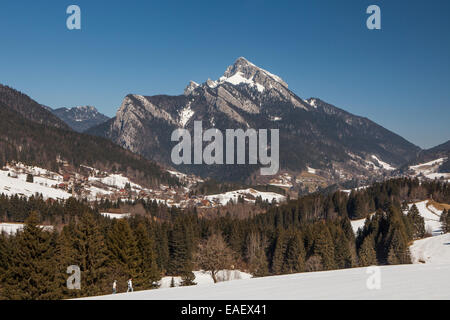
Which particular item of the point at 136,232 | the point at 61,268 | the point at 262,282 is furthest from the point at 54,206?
the point at 262,282

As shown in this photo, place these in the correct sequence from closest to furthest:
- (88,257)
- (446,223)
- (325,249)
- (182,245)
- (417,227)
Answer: (88,257) < (325,249) < (182,245) < (417,227) < (446,223)

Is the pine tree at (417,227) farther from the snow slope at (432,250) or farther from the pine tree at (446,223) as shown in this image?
the snow slope at (432,250)

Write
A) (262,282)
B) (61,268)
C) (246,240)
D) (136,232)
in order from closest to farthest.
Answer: (262,282)
(61,268)
(136,232)
(246,240)

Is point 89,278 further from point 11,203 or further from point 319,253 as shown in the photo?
point 11,203

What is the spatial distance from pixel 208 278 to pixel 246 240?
28936 mm

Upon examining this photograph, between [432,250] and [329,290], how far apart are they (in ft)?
333

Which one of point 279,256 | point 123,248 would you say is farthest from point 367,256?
point 123,248

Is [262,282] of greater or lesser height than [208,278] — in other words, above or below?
above

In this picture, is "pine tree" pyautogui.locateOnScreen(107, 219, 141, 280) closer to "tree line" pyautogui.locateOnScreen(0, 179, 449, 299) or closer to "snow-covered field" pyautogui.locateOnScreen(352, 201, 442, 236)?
"tree line" pyautogui.locateOnScreen(0, 179, 449, 299)

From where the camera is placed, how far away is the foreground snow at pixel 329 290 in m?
21.6

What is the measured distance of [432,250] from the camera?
108 meters

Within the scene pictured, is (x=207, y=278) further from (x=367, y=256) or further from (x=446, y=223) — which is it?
(x=446, y=223)
